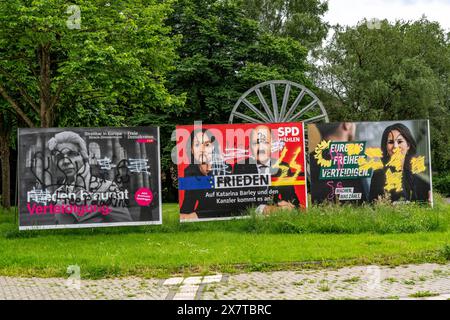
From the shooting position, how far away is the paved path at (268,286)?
7598 millimetres

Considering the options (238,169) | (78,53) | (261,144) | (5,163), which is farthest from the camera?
(5,163)

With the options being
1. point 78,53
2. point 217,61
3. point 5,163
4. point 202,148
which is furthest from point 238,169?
point 217,61

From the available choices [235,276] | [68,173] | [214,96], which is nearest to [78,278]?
[235,276]

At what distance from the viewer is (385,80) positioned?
144 feet

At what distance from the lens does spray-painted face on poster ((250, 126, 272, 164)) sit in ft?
49.5

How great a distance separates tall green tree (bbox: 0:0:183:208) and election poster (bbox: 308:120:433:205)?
19.0ft

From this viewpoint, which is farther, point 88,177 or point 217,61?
point 217,61

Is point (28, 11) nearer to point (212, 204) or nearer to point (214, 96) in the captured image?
point (212, 204)

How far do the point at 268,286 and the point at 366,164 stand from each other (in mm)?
8391

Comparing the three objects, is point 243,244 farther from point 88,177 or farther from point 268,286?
point 88,177

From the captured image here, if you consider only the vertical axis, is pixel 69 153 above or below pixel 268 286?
above

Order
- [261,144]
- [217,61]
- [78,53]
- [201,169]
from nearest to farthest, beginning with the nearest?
[201,169]
[261,144]
[78,53]
[217,61]

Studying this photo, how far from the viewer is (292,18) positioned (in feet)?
147

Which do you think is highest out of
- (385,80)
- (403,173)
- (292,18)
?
(292,18)
